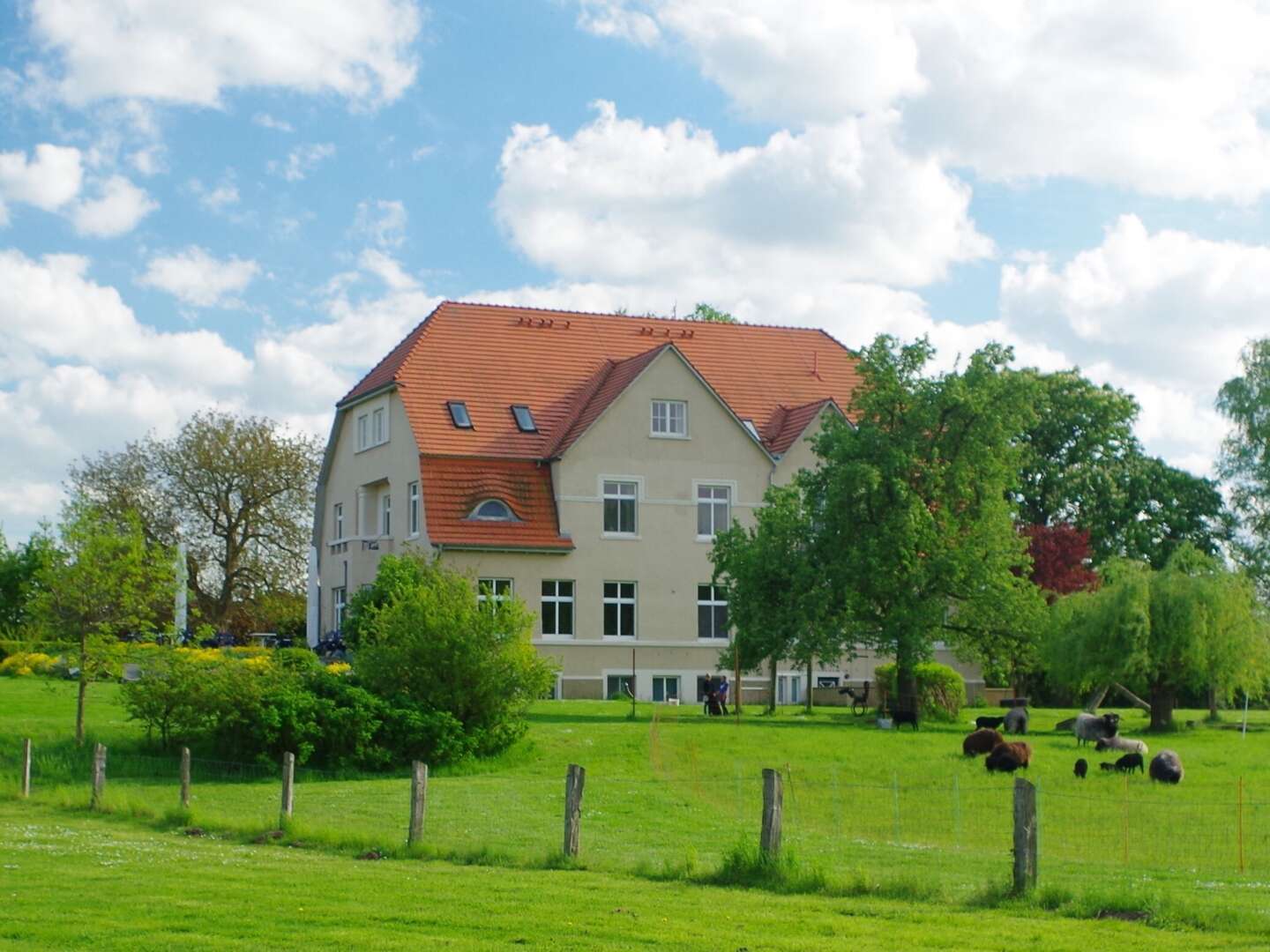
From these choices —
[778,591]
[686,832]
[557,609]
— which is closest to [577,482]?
[557,609]

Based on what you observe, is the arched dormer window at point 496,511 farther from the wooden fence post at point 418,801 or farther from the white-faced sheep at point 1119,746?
the wooden fence post at point 418,801

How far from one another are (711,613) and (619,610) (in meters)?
3.08

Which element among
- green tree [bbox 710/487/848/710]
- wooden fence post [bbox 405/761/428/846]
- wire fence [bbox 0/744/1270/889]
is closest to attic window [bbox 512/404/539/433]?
green tree [bbox 710/487/848/710]

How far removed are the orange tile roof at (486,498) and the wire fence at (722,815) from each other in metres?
17.2

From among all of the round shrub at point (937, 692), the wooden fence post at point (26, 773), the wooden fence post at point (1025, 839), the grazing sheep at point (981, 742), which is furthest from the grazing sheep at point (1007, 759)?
the wooden fence post at point (26, 773)

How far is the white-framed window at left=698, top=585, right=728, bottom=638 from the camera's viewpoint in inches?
2062

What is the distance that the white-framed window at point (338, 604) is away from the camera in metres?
55.2

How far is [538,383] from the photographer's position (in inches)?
2128

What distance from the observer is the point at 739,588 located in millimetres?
41969

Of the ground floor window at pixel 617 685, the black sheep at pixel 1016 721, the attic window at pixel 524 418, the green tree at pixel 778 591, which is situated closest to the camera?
the black sheep at pixel 1016 721

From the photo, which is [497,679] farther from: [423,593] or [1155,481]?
[1155,481]

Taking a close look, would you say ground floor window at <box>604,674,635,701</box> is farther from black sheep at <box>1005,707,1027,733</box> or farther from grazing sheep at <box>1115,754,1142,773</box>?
grazing sheep at <box>1115,754,1142,773</box>

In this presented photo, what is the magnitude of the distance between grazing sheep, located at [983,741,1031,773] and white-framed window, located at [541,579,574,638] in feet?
66.7

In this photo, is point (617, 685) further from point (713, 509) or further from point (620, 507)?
point (713, 509)
